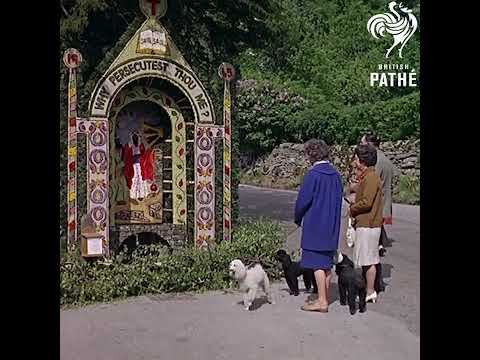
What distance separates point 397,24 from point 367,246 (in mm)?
1223

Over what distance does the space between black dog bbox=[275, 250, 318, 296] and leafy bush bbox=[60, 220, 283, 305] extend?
16 cm

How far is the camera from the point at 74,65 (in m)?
4.63

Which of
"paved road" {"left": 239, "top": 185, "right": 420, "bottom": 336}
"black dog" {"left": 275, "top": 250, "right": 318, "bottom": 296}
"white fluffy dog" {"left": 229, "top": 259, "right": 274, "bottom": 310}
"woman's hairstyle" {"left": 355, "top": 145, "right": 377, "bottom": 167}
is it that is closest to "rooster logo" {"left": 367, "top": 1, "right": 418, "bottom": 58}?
"woman's hairstyle" {"left": 355, "top": 145, "right": 377, "bottom": 167}

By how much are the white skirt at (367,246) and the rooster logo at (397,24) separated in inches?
38.8

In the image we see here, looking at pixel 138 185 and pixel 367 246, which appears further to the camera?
pixel 138 185

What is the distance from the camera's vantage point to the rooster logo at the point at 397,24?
162 inches

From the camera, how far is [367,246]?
4.36 metres

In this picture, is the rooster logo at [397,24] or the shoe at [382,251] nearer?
the rooster logo at [397,24]

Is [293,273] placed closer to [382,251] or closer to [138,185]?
[382,251]

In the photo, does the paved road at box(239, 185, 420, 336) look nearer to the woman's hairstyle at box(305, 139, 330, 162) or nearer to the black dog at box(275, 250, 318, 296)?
the black dog at box(275, 250, 318, 296)

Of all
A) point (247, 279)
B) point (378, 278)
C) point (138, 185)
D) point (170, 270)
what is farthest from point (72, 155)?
point (378, 278)

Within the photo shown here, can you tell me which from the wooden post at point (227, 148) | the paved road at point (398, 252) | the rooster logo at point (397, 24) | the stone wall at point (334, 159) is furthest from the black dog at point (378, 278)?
the rooster logo at point (397, 24)

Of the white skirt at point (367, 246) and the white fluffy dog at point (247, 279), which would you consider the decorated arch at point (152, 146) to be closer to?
the white fluffy dog at point (247, 279)
